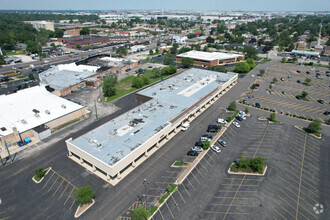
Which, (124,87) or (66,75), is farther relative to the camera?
(66,75)

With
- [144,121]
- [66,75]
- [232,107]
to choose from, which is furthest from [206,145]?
[66,75]

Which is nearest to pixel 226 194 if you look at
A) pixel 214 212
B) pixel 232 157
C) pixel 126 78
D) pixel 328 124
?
pixel 214 212

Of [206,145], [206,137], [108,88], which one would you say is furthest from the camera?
[108,88]

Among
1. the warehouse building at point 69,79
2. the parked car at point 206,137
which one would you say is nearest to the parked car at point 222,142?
the parked car at point 206,137

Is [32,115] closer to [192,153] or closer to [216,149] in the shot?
[192,153]

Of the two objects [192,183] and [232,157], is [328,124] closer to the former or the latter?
[232,157]

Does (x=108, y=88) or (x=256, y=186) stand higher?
(x=108, y=88)

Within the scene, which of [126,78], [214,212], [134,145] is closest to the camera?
[214,212]

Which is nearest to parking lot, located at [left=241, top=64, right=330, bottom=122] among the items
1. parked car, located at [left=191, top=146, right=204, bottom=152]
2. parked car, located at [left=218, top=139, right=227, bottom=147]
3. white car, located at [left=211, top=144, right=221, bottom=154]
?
parked car, located at [left=218, top=139, right=227, bottom=147]
